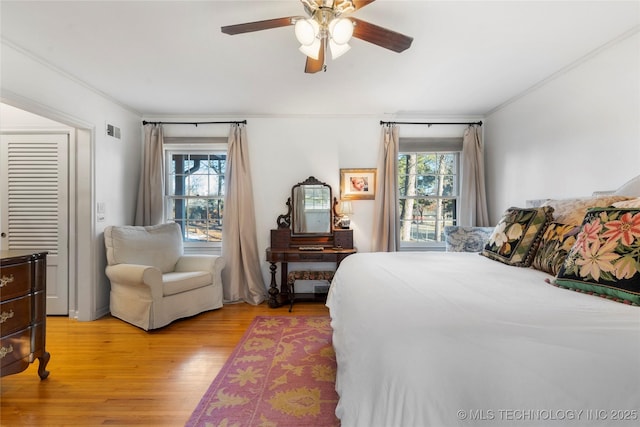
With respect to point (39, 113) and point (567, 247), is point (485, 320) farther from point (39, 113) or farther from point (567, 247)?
point (39, 113)

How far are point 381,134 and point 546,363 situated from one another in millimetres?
3300

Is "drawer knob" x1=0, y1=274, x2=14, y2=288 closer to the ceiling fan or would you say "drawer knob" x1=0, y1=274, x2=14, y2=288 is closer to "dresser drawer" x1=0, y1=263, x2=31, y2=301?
"dresser drawer" x1=0, y1=263, x2=31, y2=301

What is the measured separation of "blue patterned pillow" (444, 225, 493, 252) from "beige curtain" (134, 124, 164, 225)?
3593mm

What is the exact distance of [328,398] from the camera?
1.70 m

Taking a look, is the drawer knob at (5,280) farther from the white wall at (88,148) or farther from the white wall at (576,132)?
the white wall at (576,132)

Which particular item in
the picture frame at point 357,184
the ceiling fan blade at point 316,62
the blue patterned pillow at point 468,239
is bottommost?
the blue patterned pillow at point 468,239

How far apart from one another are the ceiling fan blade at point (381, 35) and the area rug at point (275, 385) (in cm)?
214

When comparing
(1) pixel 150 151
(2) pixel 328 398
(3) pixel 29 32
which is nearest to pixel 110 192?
(1) pixel 150 151

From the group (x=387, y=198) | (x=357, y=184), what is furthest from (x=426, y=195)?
(x=357, y=184)

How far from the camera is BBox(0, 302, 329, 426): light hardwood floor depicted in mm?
1604


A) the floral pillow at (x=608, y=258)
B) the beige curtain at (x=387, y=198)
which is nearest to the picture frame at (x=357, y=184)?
the beige curtain at (x=387, y=198)

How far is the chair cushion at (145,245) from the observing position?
9.55 feet

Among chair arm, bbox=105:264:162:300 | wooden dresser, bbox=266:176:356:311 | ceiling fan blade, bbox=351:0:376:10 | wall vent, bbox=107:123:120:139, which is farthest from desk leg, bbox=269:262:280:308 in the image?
ceiling fan blade, bbox=351:0:376:10

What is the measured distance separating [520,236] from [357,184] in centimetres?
213
